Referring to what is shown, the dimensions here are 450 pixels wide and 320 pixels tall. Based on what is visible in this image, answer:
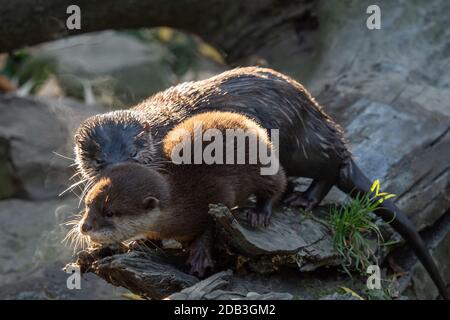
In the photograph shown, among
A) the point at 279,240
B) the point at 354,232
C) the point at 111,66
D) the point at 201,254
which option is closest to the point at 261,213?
the point at 279,240

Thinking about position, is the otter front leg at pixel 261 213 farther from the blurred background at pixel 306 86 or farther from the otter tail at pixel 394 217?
the otter tail at pixel 394 217

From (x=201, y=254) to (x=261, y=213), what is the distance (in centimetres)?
38

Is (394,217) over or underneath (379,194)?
underneath

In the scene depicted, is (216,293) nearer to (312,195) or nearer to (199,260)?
(199,260)

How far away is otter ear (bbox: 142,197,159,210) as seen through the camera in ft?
10.5

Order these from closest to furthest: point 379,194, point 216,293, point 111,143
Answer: point 216,293 → point 111,143 → point 379,194

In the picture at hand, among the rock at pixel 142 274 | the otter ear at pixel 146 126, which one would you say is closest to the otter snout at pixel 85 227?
the rock at pixel 142 274

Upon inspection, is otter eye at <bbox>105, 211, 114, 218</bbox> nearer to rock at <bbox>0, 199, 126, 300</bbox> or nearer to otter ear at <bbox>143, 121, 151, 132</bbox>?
otter ear at <bbox>143, 121, 151, 132</bbox>

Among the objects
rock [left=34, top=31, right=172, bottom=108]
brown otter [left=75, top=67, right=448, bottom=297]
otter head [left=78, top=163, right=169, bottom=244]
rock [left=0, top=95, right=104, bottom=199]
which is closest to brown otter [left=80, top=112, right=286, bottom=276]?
otter head [left=78, top=163, right=169, bottom=244]

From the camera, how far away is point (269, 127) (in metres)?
3.82

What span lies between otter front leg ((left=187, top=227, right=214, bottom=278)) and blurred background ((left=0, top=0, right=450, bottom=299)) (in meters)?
0.61

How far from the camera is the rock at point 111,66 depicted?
25.2 ft

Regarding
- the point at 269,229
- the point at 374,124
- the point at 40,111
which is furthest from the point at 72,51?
the point at 269,229
